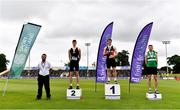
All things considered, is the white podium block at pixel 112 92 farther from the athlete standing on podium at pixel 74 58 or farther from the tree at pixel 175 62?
the tree at pixel 175 62

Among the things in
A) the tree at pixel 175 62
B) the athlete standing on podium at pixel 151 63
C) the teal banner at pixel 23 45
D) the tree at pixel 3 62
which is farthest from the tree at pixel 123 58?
the athlete standing on podium at pixel 151 63

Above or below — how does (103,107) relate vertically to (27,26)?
below

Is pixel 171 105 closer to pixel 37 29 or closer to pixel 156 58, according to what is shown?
pixel 156 58

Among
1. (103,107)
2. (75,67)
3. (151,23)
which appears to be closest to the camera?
(103,107)

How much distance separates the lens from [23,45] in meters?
17.5

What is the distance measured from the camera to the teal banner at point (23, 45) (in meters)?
17.3

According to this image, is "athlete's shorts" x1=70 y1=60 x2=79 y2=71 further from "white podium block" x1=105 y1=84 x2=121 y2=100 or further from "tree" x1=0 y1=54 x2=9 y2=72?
"tree" x1=0 y1=54 x2=9 y2=72

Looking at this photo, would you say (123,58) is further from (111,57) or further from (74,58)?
(74,58)

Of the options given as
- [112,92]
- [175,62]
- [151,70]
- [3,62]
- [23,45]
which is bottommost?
[112,92]

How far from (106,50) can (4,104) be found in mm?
4762

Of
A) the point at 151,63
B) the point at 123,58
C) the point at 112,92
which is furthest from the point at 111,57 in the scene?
the point at 123,58

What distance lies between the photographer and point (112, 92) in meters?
15.6

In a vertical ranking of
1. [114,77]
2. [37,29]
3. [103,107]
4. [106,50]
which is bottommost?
[103,107]

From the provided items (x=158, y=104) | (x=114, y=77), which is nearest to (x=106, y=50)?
(x=114, y=77)
